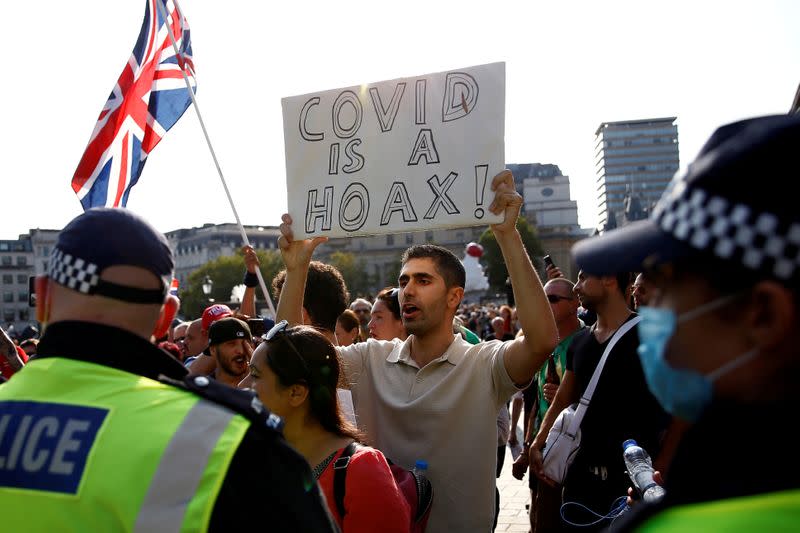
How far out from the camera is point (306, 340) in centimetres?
306

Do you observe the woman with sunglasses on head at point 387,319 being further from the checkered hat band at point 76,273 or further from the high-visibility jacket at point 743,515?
the high-visibility jacket at point 743,515

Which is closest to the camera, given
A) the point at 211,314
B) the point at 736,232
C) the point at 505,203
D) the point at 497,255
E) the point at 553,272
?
the point at 736,232

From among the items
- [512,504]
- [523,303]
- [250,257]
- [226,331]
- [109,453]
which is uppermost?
[250,257]

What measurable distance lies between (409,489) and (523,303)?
91 centimetres

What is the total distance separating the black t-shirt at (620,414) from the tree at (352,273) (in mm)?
91145

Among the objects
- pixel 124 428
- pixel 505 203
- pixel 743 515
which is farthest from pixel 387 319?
pixel 743 515

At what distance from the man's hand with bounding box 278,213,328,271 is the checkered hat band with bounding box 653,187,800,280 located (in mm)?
3007

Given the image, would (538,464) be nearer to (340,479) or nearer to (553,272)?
(340,479)

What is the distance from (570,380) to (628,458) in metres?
1.80

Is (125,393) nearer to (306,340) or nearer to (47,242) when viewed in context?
(306,340)

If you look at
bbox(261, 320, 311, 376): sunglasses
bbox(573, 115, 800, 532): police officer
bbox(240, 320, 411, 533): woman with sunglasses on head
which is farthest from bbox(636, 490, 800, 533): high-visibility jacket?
bbox(261, 320, 311, 376): sunglasses

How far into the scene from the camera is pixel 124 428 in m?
1.63

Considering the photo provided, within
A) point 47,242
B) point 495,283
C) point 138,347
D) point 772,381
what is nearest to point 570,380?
point 138,347

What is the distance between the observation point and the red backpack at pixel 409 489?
9.05ft
